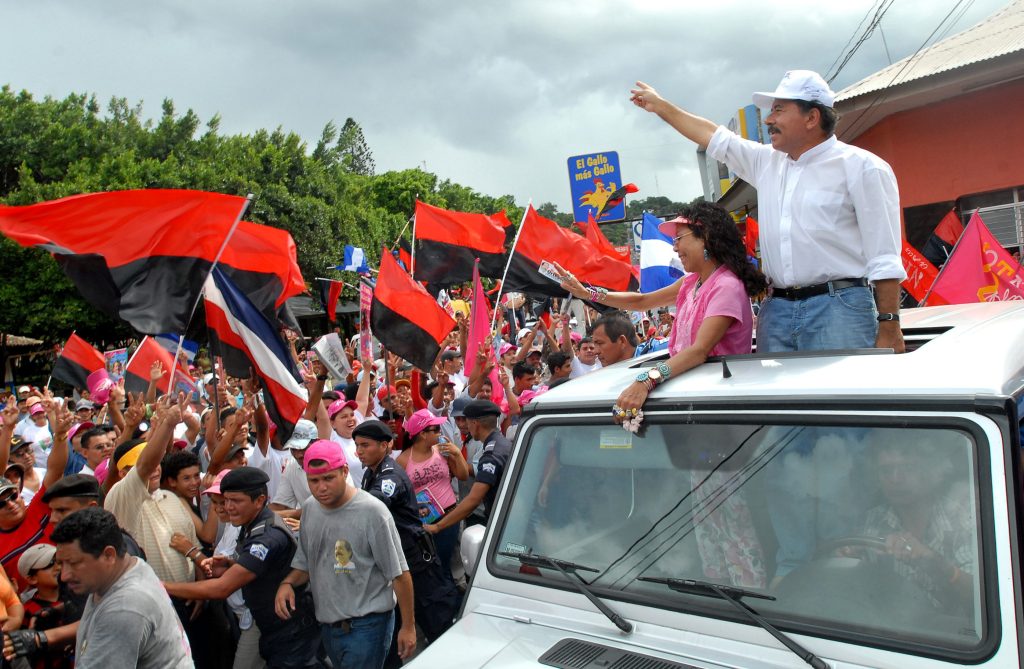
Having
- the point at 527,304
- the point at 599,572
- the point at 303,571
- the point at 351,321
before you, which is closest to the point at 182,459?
the point at 303,571

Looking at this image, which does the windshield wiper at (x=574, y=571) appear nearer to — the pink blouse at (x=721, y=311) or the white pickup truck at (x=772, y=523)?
the white pickup truck at (x=772, y=523)

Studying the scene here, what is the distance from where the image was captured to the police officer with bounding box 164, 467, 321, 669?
438cm

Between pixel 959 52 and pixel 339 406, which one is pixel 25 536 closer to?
pixel 339 406

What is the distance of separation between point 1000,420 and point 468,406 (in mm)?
4303

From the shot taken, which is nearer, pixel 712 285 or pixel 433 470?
pixel 712 285

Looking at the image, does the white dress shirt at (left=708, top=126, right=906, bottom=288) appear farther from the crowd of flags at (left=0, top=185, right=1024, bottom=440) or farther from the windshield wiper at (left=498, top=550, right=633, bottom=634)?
the windshield wiper at (left=498, top=550, right=633, bottom=634)

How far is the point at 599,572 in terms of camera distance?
258 cm

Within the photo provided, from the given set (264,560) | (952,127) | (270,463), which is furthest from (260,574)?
(952,127)

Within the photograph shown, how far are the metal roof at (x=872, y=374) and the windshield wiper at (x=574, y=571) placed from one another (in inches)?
21.2

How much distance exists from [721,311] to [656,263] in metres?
4.96

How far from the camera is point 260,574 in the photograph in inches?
173

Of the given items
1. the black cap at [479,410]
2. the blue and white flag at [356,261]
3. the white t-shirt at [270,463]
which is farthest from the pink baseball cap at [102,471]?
the blue and white flag at [356,261]

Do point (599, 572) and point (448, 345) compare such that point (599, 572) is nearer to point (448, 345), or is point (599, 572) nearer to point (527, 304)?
point (448, 345)

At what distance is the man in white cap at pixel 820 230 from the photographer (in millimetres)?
3166
